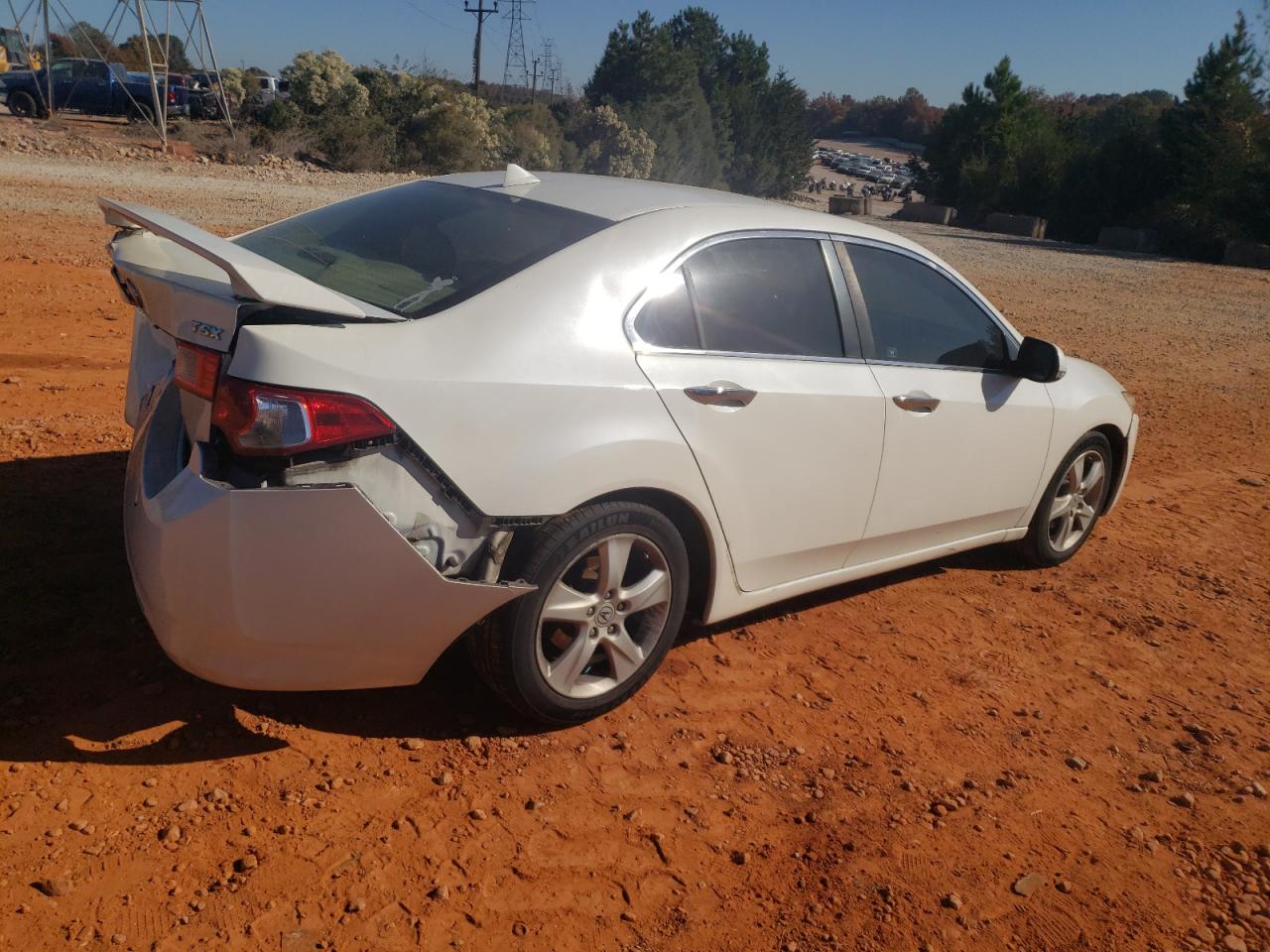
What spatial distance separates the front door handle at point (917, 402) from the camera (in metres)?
3.99

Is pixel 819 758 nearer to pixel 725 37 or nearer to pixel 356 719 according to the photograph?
pixel 356 719

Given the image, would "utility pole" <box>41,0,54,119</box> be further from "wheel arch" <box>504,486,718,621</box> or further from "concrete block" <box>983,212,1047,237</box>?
"concrete block" <box>983,212,1047,237</box>

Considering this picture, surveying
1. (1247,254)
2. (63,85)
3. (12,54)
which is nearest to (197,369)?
(63,85)

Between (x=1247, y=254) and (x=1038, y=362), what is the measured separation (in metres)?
33.8

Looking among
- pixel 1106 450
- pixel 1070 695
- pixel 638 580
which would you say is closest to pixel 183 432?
pixel 638 580

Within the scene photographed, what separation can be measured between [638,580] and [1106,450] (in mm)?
3213

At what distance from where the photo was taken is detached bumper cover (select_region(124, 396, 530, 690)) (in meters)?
2.62

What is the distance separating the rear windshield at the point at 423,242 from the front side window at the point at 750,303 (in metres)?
0.35

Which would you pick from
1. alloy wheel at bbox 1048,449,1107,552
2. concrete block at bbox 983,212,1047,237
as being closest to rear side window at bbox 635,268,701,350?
alloy wheel at bbox 1048,449,1107,552

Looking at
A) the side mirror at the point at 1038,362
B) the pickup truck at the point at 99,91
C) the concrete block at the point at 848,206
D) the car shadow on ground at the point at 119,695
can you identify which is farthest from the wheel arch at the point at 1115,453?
the concrete block at the point at 848,206

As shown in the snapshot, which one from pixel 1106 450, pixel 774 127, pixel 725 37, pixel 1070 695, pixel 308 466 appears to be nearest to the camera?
pixel 308 466

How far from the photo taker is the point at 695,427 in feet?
10.9

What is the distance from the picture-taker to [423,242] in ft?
11.3

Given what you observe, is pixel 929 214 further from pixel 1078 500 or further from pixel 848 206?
pixel 1078 500
